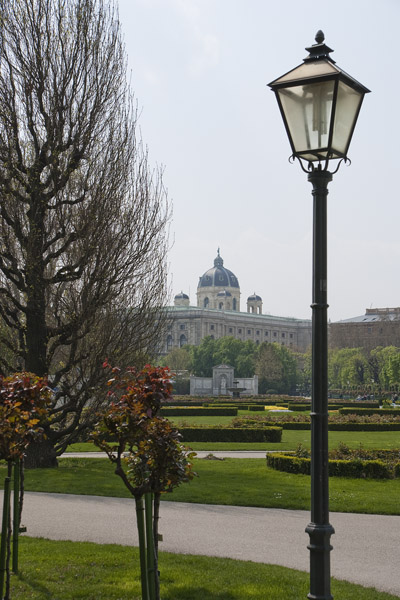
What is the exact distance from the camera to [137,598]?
6.25 m

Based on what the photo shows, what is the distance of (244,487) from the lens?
12.7m

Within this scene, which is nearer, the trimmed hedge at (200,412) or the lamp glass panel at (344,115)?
the lamp glass panel at (344,115)

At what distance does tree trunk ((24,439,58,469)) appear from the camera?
51.9ft

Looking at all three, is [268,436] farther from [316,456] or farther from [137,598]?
[316,456]

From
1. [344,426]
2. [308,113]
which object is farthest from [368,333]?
[308,113]

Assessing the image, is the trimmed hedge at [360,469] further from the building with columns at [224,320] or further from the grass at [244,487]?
the building with columns at [224,320]

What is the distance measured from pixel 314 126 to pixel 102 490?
9492mm

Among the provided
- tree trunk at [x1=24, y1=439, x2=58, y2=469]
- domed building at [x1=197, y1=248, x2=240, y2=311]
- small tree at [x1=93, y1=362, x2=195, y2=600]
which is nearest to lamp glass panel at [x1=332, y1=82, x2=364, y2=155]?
small tree at [x1=93, y1=362, x2=195, y2=600]

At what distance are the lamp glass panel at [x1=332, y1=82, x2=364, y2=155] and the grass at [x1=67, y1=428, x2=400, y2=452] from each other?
48.3ft

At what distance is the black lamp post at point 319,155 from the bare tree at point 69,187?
10.4m

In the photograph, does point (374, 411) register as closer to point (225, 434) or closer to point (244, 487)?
point (225, 434)

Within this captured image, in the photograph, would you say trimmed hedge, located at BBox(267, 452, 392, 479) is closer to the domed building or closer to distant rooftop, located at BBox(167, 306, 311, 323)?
distant rooftop, located at BBox(167, 306, 311, 323)

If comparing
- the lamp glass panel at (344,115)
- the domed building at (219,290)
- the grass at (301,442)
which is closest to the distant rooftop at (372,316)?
the domed building at (219,290)

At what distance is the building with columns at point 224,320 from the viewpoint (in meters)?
124
